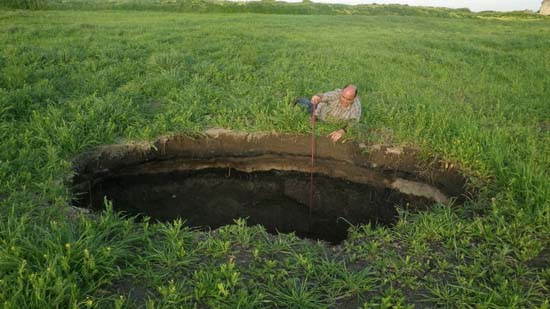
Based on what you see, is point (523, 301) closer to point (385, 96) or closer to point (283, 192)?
point (283, 192)

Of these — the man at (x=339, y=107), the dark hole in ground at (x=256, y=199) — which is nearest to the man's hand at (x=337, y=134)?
the man at (x=339, y=107)

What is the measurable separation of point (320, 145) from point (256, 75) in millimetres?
2867

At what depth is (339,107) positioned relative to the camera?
19.7 ft

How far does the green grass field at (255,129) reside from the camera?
113 inches

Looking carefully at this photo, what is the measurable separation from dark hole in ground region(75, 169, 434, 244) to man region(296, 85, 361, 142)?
898 millimetres

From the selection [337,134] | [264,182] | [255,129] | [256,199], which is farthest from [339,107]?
[256,199]

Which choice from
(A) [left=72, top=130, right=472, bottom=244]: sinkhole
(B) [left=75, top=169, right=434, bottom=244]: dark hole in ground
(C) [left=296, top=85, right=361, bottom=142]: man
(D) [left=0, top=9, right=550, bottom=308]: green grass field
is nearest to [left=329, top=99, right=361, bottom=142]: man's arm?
(C) [left=296, top=85, right=361, bottom=142]: man

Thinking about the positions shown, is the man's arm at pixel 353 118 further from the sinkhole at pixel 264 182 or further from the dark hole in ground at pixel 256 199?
the dark hole in ground at pixel 256 199

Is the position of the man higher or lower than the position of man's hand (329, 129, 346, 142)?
higher

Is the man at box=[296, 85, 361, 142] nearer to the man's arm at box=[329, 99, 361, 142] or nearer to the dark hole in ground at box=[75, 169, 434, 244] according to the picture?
the man's arm at box=[329, 99, 361, 142]

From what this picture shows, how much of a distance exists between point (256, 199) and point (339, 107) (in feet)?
6.18

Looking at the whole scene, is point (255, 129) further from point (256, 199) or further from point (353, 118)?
point (353, 118)

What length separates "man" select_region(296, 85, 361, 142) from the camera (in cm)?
578

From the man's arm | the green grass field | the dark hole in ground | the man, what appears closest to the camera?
the green grass field
